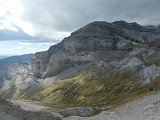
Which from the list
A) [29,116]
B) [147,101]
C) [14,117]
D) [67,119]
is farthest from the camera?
[67,119]

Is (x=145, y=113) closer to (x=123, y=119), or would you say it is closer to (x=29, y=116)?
(x=123, y=119)

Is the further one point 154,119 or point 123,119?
point 123,119

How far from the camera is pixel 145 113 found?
6594 cm

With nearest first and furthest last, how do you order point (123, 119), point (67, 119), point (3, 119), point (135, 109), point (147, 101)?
point (3, 119)
point (123, 119)
point (135, 109)
point (147, 101)
point (67, 119)

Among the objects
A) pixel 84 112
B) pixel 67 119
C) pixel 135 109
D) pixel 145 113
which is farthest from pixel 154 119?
pixel 84 112

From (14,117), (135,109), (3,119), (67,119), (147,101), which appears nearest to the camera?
(3,119)

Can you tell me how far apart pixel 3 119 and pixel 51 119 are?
46.7ft

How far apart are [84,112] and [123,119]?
3906 centimetres

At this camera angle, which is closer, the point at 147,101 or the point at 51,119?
the point at 51,119

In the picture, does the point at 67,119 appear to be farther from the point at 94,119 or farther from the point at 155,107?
the point at 155,107

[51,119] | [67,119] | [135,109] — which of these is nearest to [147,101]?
[135,109]

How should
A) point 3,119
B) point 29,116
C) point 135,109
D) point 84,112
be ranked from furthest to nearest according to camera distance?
point 84,112, point 135,109, point 29,116, point 3,119

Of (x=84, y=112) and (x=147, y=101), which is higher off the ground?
(x=147, y=101)

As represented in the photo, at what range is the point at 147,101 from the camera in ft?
262
